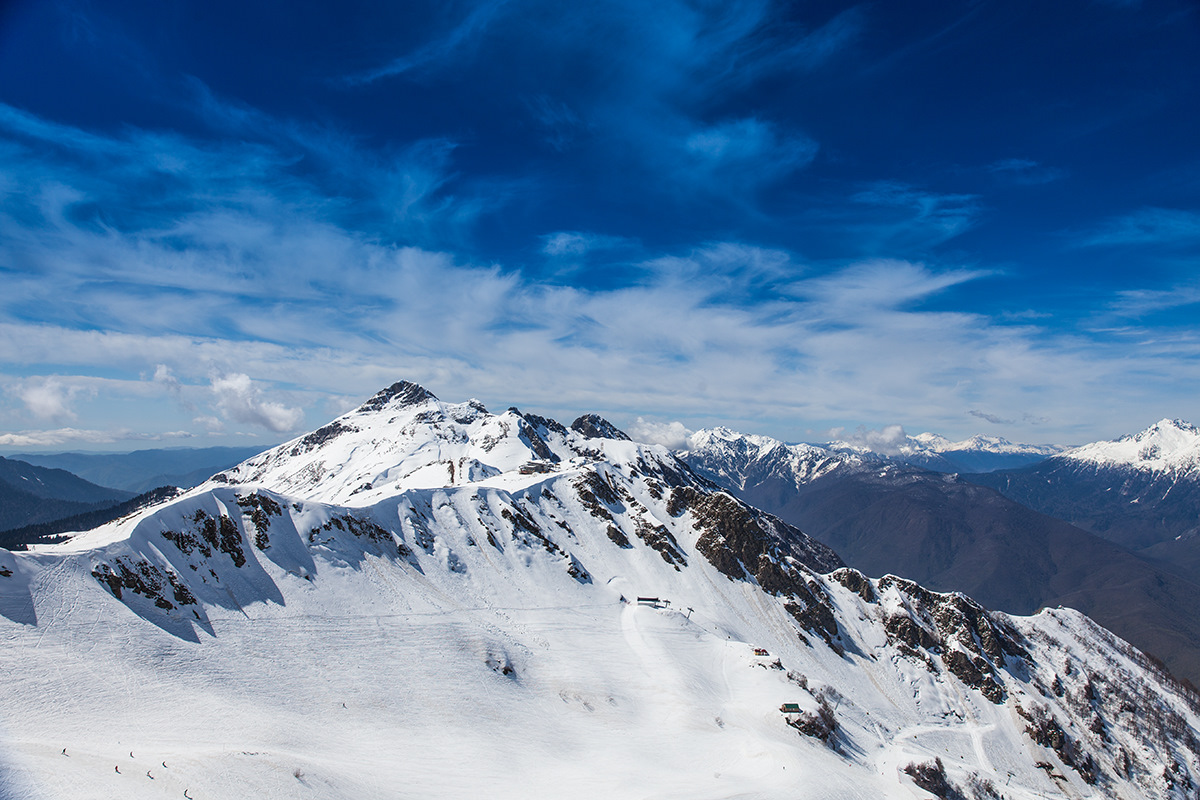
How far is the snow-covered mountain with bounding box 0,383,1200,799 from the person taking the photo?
137 feet

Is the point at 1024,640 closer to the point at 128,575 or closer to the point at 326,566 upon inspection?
the point at 326,566

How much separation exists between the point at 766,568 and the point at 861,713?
41.2m

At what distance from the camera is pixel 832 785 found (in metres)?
52.5

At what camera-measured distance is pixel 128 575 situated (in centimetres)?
5544

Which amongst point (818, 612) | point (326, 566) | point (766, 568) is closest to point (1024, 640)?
point (818, 612)

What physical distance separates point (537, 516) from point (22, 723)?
9182 centimetres

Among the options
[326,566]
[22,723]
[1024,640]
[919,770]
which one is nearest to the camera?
[22,723]

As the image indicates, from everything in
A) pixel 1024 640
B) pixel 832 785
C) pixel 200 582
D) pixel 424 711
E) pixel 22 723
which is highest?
pixel 200 582

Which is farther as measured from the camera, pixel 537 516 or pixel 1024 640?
pixel 1024 640

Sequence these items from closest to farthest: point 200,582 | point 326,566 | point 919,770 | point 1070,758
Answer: point 200,582, point 919,770, point 326,566, point 1070,758

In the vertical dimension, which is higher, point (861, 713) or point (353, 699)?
point (353, 699)

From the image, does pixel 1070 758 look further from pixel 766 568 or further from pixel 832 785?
pixel 832 785

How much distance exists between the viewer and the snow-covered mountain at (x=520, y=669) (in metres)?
41.9

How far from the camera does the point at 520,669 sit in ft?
226
